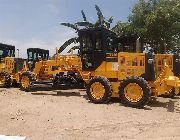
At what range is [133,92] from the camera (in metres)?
12.3

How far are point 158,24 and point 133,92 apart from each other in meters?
17.9

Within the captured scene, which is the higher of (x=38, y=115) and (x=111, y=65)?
(x=111, y=65)

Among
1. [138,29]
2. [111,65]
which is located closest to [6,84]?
[111,65]

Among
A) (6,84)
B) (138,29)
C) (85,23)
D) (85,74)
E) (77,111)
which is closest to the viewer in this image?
(77,111)

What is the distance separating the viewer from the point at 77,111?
444 inches

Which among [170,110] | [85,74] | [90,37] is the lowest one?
[170,110]

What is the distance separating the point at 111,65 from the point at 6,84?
330 inches

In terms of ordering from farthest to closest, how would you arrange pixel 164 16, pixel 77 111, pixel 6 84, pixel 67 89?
1. pixel 164 16
2. pixel 6 84
3. pixel 67 89
4. pixel 77 111

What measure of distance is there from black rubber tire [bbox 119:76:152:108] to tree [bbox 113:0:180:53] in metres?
17.4

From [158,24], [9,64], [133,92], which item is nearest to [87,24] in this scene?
[158,24]

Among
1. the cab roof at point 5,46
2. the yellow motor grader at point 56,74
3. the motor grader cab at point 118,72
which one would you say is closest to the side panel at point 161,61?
the motor grader cab at point 118,72

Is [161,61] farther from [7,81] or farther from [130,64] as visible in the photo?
[7,81]

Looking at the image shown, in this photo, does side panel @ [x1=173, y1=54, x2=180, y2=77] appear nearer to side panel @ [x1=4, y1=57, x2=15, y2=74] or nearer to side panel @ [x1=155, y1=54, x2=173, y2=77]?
side panel @ [x1=155, y1=54, x2=173, y2=77]

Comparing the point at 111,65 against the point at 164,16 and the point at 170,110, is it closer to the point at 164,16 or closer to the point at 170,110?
the point at 170,110
